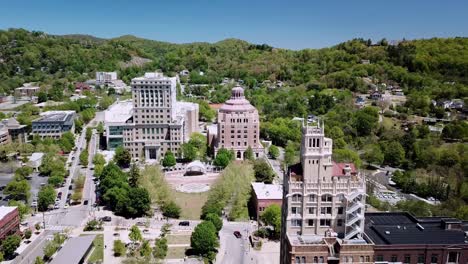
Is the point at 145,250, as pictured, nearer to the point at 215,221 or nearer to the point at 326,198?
the point at 215,221

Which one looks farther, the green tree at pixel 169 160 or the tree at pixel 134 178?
the green tree at pixel 169 160

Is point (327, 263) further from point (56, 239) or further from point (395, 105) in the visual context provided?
point (395, 105)

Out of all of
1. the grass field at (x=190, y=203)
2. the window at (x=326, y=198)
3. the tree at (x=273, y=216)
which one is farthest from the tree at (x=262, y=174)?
the window at (x=326, y=198)

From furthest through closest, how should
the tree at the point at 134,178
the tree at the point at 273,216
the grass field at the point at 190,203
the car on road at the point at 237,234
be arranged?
the tree at the point at 134,178 → the grass field at the point at 190,203 → the car on road at the point at 237,234 → the tree at the point at 273,216

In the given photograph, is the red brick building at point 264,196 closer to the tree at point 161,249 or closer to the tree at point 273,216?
the tree at point 273,216

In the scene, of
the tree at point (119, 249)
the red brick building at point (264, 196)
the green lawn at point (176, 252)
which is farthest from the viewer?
the red brick building at point (264, 196)

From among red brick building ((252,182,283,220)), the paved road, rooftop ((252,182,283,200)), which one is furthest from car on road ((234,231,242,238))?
rooftop ((252,182,283,200))

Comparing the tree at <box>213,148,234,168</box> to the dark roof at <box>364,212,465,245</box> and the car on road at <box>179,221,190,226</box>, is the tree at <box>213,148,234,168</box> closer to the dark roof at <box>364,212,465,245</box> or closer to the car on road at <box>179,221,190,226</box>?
the car on road at <box>179,221,190,226</box>

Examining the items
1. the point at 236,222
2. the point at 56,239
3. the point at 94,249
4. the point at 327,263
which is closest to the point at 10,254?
the point at 56,239
